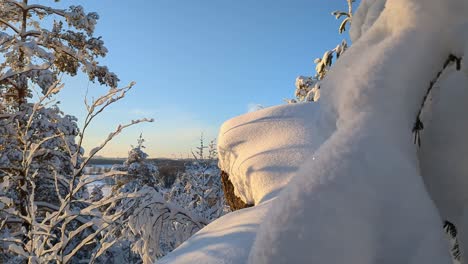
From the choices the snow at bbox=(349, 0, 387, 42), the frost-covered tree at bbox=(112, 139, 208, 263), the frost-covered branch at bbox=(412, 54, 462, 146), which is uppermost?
the snow at bbox=(349, 0, 387, 42)

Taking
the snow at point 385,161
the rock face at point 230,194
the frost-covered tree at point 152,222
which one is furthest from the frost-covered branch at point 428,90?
the rock face at point 230,194

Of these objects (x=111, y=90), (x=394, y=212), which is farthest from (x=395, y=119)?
(x=111, y=90)

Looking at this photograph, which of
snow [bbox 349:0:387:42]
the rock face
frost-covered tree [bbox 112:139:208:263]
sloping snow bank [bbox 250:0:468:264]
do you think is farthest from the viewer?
the rock face

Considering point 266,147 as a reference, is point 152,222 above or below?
below

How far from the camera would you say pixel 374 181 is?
0.71 m

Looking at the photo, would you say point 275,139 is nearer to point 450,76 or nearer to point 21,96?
point 450,76

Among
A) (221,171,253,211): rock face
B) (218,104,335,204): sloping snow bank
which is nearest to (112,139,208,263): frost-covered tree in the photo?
(221,171,253,211): rock face

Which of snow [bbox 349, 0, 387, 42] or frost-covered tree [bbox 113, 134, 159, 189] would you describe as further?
frost-covered tree [bbox 113, 134, 159, 189]

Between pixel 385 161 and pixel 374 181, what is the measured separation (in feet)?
0.16

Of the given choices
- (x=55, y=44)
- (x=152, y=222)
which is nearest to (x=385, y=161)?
(x=152, y=222)

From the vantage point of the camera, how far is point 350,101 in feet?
2.70

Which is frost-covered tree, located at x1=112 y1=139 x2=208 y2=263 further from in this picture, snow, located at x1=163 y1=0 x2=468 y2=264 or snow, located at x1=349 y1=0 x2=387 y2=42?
snow, located at x1=163 y1=0 x2=468 y2=264

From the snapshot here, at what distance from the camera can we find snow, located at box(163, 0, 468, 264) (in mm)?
680

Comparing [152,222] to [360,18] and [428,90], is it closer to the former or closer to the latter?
[360,18]
